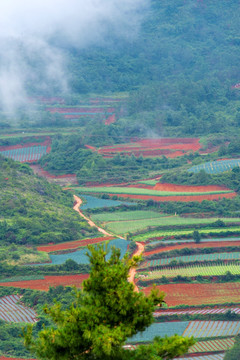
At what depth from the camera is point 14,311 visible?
104ft

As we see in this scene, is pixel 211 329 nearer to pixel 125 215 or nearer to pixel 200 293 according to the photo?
pixel 200 293

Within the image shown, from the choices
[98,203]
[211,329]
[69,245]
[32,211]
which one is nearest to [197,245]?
[69,245]

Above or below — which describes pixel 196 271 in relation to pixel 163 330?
above

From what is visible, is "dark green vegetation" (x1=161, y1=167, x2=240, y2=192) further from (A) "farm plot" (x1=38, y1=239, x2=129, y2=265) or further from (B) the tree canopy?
(B) the tree canopy

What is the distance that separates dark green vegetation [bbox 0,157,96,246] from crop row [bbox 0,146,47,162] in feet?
32.1

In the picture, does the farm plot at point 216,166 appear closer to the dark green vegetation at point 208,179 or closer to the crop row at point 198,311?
the dark green vegetation at point 208,179

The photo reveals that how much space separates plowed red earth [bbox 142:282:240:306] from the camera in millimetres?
32281

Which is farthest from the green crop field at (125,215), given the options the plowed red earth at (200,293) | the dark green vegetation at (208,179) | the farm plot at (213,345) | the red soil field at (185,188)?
the farm plot at (213,345)

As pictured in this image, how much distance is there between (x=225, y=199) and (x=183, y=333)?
23427mm

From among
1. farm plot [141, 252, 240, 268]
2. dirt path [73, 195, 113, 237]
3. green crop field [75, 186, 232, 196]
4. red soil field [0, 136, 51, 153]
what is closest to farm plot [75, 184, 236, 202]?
green crop field [75, 186, 232, 196]

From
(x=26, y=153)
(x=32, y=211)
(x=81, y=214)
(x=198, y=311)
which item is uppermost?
(x=26, y=153)

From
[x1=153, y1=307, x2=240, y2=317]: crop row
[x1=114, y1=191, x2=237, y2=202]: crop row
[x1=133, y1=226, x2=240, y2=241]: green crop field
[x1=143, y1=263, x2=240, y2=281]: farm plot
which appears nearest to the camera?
[x1=153, y1=307, x2=240, y2=317]: crop row

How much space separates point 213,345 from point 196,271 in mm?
9560

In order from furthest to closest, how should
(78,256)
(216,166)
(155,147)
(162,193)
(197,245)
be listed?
(155,147), (216,166), (162,193), (197,245), (78,256)
